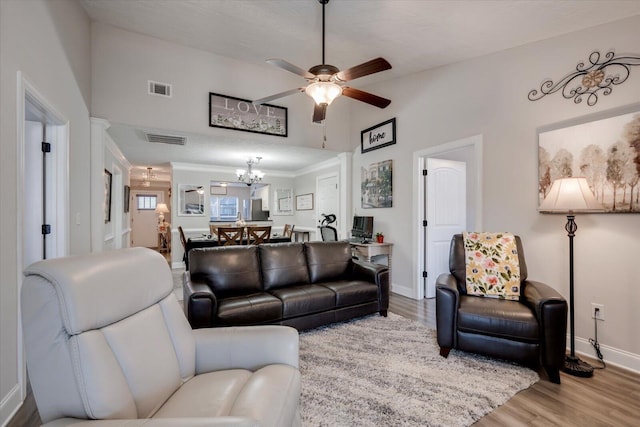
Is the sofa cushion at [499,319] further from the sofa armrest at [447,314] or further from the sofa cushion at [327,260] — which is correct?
the sofa cushion at [327,260]

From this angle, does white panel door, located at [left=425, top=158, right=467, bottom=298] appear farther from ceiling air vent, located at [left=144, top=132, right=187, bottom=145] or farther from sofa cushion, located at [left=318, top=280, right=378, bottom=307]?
ceiling air vent, located at [left=144, top=132, right=187, bottom=145]

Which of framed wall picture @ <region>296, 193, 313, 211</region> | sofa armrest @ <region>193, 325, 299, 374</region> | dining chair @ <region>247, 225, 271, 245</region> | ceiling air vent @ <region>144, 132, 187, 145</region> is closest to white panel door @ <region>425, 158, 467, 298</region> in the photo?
dining chair @ <region>247, 225, 271, 245</region>

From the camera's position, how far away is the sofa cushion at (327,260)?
3457mm

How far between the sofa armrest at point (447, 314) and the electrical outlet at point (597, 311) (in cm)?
121

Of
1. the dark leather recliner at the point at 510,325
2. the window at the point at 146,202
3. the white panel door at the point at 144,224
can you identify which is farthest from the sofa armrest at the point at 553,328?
the window at the point at 146,202

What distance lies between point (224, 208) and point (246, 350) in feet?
22.4

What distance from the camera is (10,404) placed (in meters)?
1.73

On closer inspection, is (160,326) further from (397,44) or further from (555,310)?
(397,44)

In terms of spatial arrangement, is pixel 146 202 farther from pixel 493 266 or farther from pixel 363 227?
pixel 493 266

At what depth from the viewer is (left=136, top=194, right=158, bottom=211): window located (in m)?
10.3

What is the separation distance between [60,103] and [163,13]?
1367mm

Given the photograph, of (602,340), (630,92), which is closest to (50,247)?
(602,340)

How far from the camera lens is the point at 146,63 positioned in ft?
11.8

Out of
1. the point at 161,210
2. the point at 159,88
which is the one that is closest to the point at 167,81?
the point at 159,88
